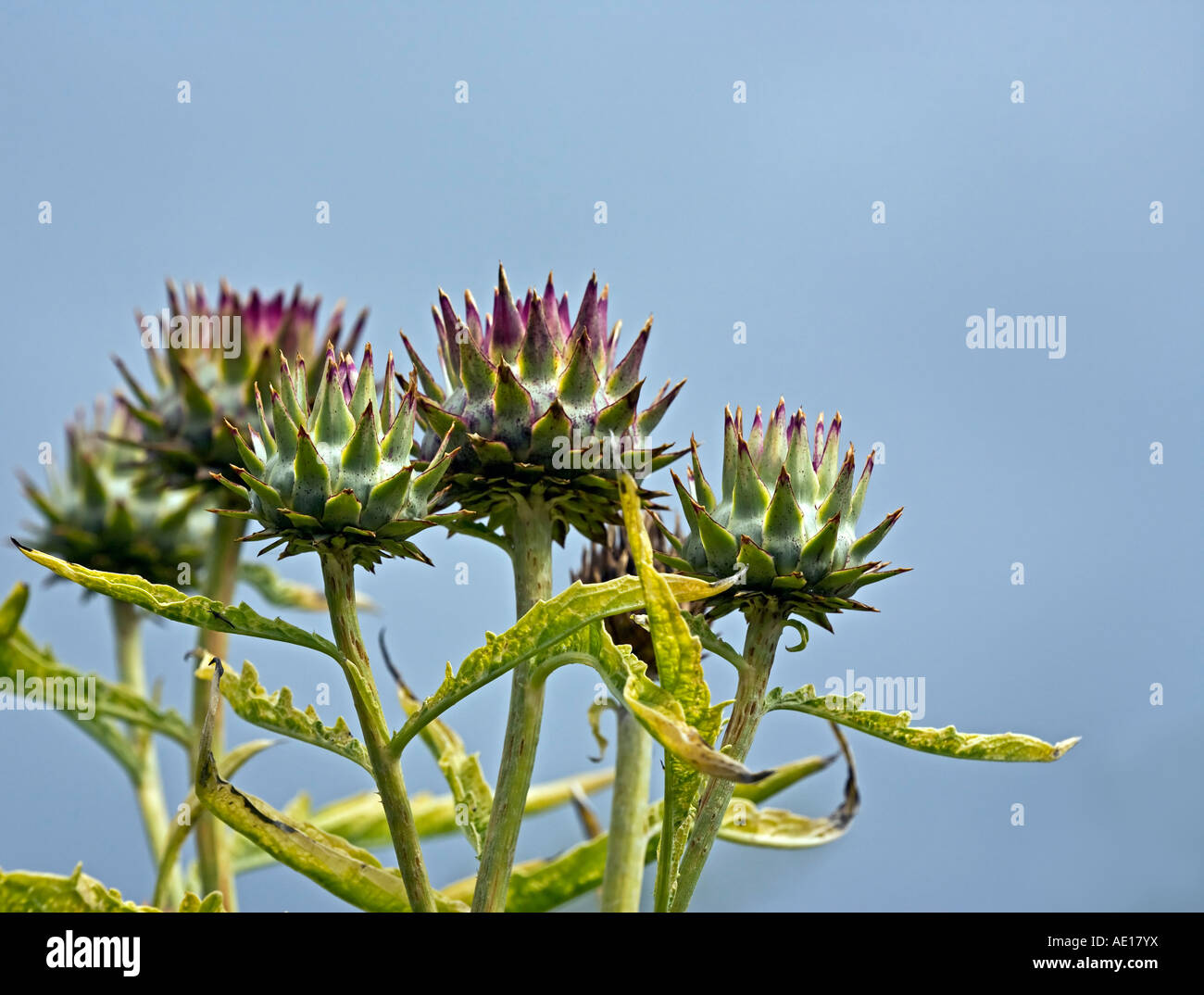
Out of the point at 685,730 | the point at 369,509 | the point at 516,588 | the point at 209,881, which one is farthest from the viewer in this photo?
the point at 209,881

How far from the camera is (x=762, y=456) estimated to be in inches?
56.0

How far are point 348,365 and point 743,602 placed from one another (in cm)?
54

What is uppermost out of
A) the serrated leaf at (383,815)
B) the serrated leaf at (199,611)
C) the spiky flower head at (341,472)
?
the spiky flower head at (341,472)

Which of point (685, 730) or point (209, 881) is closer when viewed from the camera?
point (685, 730)

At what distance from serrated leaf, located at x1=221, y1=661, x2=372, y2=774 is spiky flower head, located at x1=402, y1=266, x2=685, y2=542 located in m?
0.30

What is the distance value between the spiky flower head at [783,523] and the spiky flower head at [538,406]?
11cm

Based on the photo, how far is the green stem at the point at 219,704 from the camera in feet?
7.48

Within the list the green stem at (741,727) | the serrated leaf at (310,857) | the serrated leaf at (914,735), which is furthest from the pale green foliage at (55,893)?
the serrated leaf at (914,735)

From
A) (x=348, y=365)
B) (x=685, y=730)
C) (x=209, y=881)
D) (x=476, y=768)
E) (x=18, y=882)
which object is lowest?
(x=209, y=881)

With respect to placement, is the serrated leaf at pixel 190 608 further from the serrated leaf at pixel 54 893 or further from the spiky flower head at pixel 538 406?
the serrated leaf at pixel 54 893
